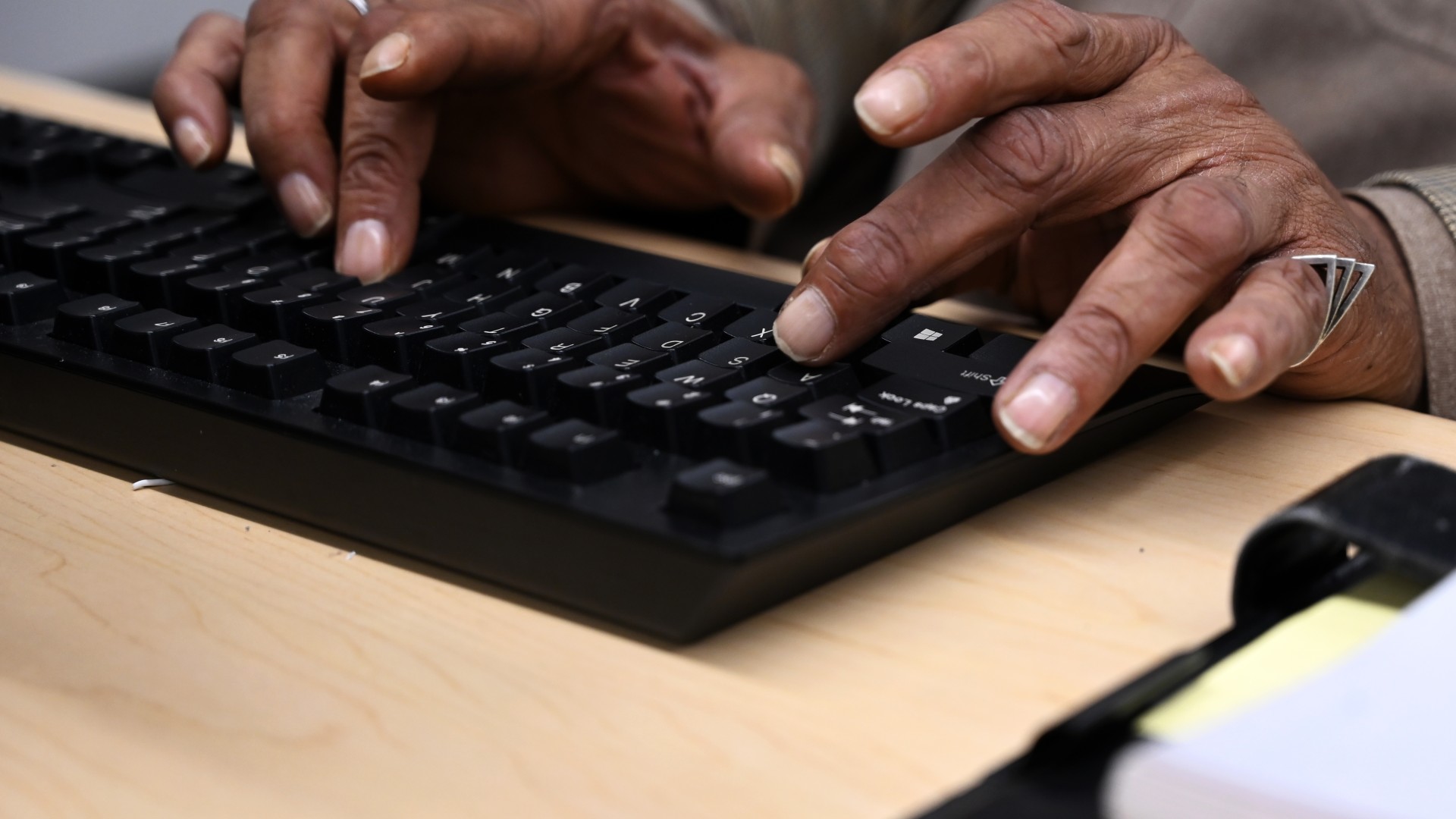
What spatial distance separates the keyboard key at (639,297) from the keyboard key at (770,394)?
102 millimetres

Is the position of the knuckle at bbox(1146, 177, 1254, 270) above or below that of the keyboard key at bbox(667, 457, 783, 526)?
above

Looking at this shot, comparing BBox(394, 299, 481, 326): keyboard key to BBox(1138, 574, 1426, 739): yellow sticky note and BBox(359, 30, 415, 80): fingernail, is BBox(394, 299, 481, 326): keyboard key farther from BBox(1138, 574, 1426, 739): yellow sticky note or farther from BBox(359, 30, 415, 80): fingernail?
BBox(1138, 574, 1426, 739): yellow sticky note

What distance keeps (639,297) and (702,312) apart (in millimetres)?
32

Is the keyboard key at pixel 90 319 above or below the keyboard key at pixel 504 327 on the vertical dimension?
above

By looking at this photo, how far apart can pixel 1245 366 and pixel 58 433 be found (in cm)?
44

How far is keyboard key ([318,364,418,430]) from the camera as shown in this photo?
44 cm

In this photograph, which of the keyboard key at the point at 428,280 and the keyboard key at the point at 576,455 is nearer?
the keyboard key at the point at 576,455

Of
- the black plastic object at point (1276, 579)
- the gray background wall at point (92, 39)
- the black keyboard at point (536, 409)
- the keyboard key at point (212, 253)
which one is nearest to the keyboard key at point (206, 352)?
the black keyboard at point (536, 409)

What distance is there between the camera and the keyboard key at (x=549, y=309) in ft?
1.75

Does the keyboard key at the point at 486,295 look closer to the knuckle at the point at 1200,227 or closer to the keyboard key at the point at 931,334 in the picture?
the keyboard key at the point at 931,334

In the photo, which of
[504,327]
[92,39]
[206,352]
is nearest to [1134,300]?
[504,327]

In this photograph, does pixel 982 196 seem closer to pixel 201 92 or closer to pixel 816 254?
pixel 816 254

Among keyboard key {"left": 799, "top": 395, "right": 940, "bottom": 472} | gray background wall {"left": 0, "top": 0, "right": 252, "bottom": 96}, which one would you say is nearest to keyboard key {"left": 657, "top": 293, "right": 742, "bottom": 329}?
keyboard key {"left": 799, "top": 395, "right": 940, "bottom": 472}

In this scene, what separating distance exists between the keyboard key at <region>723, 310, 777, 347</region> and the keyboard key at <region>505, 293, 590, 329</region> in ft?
0.21
